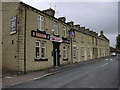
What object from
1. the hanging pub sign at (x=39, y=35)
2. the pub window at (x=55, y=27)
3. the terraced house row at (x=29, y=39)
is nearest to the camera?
the terraced house row at (x=29, y=39)

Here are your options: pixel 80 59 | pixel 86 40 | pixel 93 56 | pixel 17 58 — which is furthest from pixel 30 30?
pixel 93 56

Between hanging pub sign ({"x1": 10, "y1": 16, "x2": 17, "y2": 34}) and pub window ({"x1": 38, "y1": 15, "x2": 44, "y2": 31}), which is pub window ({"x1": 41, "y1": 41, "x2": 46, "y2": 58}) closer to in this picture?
pub window ({"x1": 38, "y1": 15, "x2": 44, "y2": 31})

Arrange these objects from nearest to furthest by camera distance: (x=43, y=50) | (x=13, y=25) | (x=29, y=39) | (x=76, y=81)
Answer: (x=76, y=81) < (x=29, y=39) < (x=13, y=25) < (x=43, y=50)

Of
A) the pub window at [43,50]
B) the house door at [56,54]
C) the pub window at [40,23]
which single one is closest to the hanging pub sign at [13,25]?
the pub window at [40,23]

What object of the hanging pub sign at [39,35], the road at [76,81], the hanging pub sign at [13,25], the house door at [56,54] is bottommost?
the road at [76,81]

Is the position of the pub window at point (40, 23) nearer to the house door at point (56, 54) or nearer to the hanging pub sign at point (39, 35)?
the hanging pub sign at point (39, 35)

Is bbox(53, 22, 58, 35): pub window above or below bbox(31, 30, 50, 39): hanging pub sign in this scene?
above

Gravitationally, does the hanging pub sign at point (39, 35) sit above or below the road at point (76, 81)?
above

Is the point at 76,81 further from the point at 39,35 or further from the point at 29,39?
the point at 39,35

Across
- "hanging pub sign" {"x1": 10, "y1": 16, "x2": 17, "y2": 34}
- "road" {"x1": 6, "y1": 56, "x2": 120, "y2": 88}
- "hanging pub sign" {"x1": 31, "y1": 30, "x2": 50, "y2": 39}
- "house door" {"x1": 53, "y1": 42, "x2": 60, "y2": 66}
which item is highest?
"hanging pub sign" {"x1": 10, "y1": 16, "x2": 17, "y2": 34}

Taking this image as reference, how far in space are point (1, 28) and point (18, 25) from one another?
3824 mm

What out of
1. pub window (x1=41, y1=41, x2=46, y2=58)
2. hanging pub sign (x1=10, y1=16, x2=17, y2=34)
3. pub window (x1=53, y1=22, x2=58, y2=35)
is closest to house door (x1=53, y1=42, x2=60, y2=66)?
pub window (x1=53, y1=22, x2=58, y2=35)

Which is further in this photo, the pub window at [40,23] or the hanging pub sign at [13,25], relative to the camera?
the pub window at [40,23]

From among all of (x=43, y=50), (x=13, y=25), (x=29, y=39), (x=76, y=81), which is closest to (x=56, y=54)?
(x=43, y=50)
